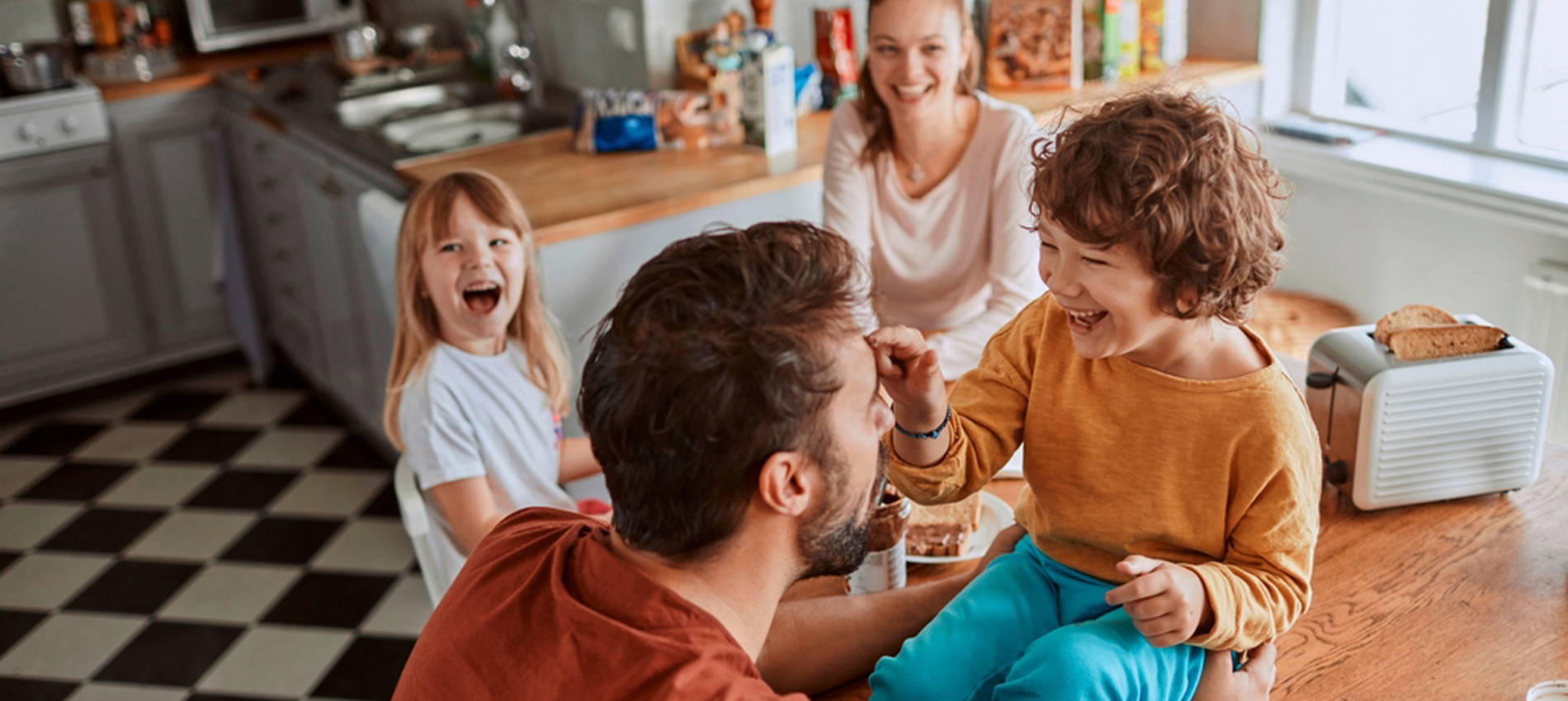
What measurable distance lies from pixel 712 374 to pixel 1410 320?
0.97 metres

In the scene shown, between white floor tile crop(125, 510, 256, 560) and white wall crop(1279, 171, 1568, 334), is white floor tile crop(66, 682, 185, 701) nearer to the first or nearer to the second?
white floor tile crop(125, 510, 256, 560)

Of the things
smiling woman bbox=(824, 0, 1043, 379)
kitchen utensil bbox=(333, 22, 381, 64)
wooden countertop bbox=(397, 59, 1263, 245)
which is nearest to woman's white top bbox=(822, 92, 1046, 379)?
smiling woman bbox=(824, 0, 1043, 379)

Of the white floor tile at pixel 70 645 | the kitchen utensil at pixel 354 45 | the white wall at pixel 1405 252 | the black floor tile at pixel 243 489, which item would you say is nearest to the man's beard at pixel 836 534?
the white wall at pixel 1405 252

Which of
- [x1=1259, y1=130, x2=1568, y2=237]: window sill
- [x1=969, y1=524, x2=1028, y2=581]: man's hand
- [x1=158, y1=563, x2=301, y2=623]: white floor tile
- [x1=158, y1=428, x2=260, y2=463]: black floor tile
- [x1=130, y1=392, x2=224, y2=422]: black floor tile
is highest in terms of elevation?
[x1=1259, y1=130, x2=1568, y2=237]: window sill

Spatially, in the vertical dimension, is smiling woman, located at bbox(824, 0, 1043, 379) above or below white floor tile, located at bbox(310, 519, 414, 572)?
above

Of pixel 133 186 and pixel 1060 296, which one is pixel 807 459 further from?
pixel 133 186

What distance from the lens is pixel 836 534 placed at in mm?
974

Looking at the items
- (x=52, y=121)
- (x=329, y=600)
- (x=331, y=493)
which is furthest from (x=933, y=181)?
(x=52, y=121)

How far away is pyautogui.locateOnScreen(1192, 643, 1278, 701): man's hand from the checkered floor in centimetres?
176

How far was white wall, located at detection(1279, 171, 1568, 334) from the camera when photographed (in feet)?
7.95

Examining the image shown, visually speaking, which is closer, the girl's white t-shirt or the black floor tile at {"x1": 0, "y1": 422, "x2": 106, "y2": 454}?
the girl's white t-shirt

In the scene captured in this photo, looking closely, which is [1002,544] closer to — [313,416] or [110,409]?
[313,416]

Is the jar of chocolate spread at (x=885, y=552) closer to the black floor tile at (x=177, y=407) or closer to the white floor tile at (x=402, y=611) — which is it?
the white floor tile at (x=402, y=611)

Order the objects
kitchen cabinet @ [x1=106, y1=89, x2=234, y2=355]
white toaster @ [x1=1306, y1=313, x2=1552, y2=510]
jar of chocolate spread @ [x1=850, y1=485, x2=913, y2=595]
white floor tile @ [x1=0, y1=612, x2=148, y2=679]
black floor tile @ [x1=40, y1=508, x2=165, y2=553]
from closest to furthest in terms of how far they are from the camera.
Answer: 1. jar of chocolate spread @ [x1=850, y1=485, x2=913, y2=595]
2. white toaster @ [x1=1306, y1=313, x2=1552, y2=510]
3. white floor tile @ [x1=0, y1=612, x2=148, y2=679]
4. black floor tile @ [x1=40, y1=508, x2=165, y2=553]
5. kitchen cabinet @ [x1=106, y1=89, x2=234, y2=355]
